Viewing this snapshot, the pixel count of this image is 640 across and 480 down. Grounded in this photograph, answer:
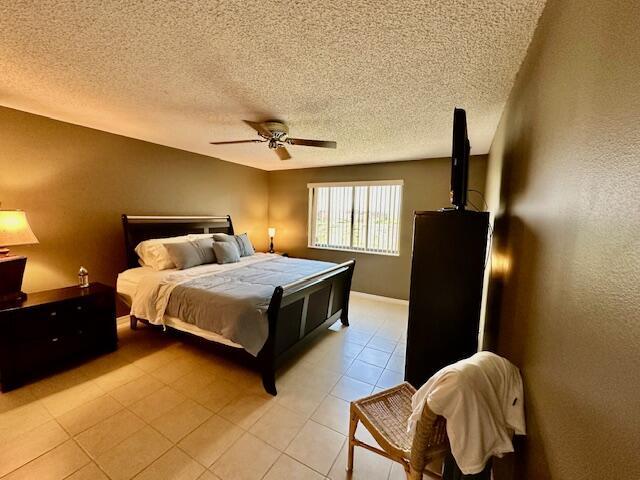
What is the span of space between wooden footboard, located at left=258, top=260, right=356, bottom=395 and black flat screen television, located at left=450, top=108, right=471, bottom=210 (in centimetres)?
140

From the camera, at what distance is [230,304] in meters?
2.19

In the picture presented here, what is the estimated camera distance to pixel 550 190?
3.11 ft

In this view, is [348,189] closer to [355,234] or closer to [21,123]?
[355,234]

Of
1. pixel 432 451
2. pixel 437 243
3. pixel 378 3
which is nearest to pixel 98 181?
pixel 378 3

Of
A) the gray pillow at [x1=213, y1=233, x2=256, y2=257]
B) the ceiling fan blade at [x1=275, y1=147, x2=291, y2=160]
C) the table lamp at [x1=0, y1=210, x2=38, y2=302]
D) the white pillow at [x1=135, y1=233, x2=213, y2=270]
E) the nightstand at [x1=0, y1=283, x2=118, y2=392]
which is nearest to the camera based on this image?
the nightstand at [x1=0, y1=283, x2=118, y2=392]

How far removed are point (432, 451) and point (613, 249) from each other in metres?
1.09

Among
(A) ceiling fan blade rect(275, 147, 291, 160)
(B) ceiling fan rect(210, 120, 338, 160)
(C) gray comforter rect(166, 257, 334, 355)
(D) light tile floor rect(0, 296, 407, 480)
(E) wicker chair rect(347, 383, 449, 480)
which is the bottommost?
(D) light tile floor rect(0, 296, 407, 480)

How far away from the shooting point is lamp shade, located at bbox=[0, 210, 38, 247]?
7.19 feet

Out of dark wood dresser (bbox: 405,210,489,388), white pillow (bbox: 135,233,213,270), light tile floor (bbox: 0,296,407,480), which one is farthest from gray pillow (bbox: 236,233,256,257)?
dark wood dresser (bbox: 405,210,489,388)

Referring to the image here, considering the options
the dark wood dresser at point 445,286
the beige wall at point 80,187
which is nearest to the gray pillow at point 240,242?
the beige wall at point 80,187

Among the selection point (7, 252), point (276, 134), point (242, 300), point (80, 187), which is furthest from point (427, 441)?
point (80, 187)

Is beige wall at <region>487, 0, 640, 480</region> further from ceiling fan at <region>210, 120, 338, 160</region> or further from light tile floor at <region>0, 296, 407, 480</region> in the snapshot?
ceiling fan at <region>210, 120, 338, 160</region>

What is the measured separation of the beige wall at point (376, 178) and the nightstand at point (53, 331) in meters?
3.30

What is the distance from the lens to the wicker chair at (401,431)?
108 cm
